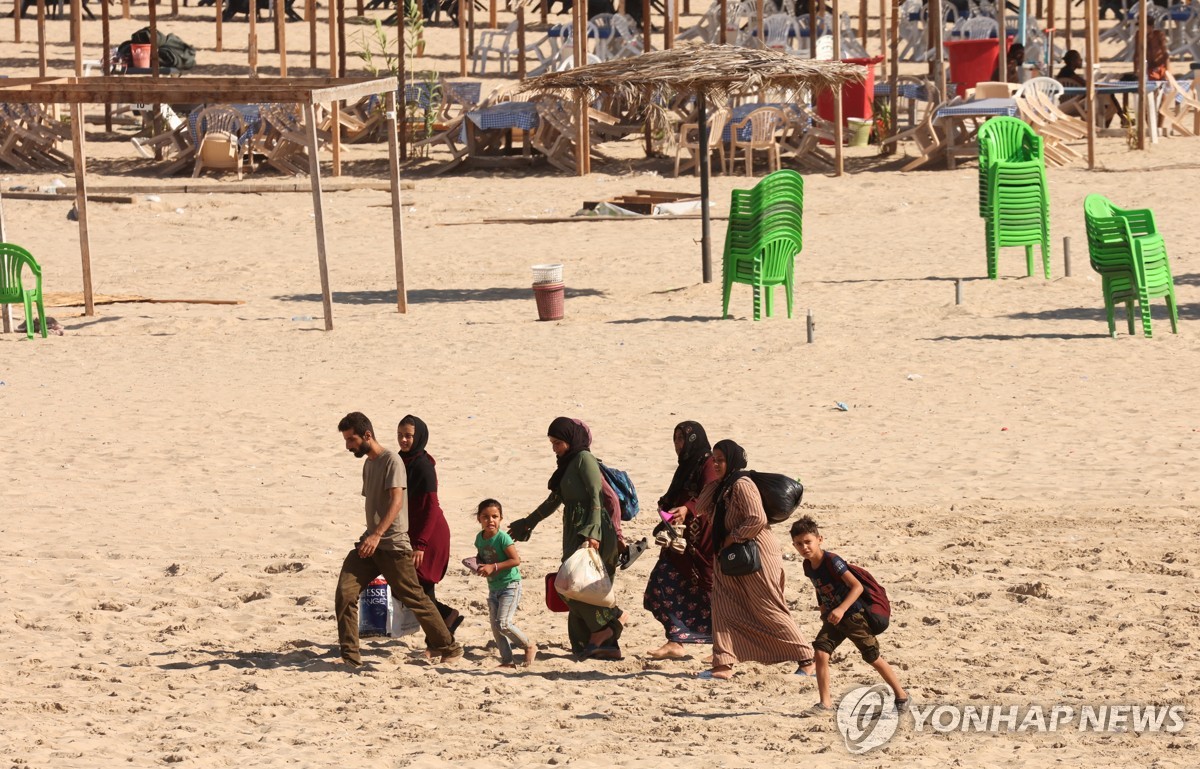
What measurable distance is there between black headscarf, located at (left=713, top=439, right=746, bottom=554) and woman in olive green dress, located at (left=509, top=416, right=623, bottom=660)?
46cm

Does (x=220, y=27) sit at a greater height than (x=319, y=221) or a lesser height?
greater

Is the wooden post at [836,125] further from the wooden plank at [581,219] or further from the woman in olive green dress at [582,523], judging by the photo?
the woman in olive green dress at [582,523]

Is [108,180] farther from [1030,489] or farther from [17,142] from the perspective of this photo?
[1030,489]

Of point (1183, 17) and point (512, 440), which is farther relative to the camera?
point (1183, 17)

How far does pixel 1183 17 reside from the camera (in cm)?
3375

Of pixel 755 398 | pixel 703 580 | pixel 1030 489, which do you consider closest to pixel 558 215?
pixel 755 398

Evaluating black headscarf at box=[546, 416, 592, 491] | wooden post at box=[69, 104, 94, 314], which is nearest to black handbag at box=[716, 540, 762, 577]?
black headscarf at box=[546, 416, 592, 491]

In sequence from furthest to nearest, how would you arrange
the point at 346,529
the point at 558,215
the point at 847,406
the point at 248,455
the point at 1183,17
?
the point at 1183,17
the point at 558,215
the point at 847,406
the point at 248,455
the point at 346,529

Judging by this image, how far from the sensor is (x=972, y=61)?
2655 centimetres

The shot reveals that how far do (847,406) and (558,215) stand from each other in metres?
9.71

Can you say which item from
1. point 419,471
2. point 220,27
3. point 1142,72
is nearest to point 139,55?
point 220,27

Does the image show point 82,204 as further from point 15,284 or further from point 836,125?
point 836,125

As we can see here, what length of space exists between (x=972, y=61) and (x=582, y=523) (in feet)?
70.1

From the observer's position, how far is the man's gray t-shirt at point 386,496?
6.49 m
